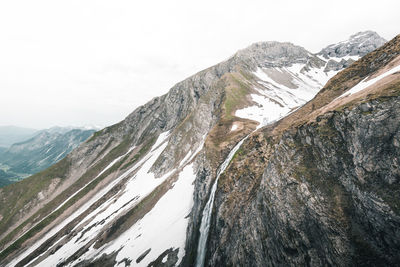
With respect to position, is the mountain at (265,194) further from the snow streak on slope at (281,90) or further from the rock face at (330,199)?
the snow streak on slope at (281,90)

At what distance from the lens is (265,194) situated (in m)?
19.5

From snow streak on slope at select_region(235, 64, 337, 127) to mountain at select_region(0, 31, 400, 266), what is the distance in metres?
1.61

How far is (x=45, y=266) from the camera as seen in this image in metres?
63.2

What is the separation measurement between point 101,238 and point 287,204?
62.9 meters

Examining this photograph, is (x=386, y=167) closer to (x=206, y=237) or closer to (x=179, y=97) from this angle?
(x=206, y=237)

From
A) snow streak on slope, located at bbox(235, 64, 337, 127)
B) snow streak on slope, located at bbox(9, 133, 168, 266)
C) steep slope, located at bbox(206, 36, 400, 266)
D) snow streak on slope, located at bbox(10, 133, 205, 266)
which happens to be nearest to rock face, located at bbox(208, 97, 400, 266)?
steep slope, located at bbox(206, 36, 400, 266)

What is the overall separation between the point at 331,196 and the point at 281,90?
131 metres

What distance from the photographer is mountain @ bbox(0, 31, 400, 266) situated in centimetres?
1318

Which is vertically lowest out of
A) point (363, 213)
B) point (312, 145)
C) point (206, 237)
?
point (206, 237)

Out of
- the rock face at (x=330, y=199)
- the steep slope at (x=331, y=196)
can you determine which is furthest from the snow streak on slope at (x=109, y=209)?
the rock face at (x=330, y=199)

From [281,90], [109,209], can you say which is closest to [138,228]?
[109,209]

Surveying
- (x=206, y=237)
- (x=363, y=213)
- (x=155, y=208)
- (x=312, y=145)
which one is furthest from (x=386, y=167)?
(x=155, y=208)

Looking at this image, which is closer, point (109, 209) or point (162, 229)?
point (162, 229)

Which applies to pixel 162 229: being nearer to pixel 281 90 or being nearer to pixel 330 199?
pixel 330 199
